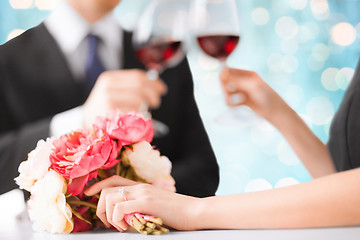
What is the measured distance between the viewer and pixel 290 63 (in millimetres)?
1801

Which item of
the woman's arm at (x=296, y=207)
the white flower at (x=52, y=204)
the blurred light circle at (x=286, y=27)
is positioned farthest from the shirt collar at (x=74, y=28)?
the woman's arm at (x=296, y=207)

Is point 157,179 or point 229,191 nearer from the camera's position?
point 157,179

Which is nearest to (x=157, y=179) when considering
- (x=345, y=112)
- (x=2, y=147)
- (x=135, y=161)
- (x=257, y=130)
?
(x=135, y=161)

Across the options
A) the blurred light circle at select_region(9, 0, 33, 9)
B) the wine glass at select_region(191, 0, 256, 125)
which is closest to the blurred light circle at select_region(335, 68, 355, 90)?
the wine glass at select_region(191, 0, 256, 125)

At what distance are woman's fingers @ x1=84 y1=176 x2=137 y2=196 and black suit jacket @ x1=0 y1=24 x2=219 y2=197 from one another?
2.28 feet

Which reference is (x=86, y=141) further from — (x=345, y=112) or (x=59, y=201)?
(x=345, y=112)

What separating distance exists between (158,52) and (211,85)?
2.73 feet

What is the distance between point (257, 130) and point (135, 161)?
1216 mm

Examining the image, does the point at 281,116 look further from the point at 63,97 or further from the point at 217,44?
the point at 63,97

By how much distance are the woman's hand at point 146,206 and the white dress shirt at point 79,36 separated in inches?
33.8

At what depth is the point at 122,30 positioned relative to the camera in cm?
143

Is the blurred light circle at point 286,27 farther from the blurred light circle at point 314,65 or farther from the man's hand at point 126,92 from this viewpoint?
the man's hand at point 126,92

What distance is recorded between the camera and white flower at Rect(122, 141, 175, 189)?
61cm

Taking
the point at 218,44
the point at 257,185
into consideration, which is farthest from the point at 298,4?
the point at 218,44
